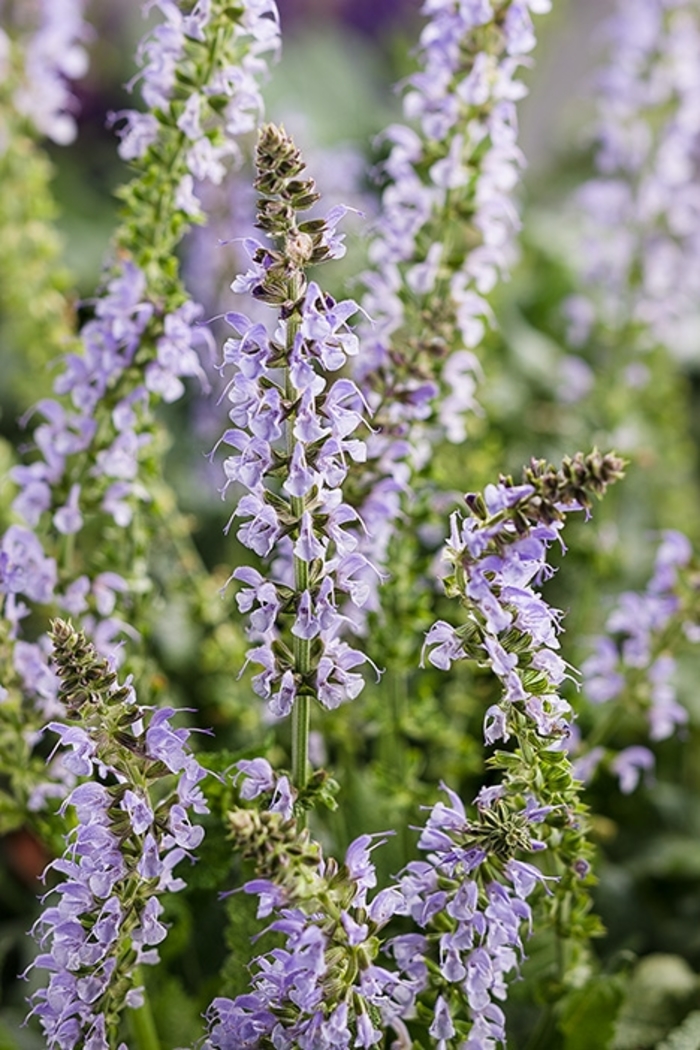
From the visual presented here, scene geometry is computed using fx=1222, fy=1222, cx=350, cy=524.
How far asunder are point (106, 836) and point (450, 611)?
0.42 meters

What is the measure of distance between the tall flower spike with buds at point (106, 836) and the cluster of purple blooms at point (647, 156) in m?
0.76

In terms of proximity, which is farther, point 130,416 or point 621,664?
point 621,664

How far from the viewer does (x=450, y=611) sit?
0.87 metres

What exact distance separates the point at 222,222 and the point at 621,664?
0.54 m

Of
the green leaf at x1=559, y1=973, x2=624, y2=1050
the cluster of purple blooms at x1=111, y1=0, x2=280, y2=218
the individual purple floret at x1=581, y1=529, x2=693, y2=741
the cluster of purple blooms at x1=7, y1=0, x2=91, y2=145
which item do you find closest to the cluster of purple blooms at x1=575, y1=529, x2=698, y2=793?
the individual purple floret at x1=581, y1=529, x2=693, y2=741

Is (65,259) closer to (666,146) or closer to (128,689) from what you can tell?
(666,146)

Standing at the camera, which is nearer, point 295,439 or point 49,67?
point 295,439

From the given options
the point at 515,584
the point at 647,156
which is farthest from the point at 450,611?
the point at 647,156

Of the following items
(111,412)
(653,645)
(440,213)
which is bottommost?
(653,645)

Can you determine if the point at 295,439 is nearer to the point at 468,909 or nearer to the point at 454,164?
the point at 468,909

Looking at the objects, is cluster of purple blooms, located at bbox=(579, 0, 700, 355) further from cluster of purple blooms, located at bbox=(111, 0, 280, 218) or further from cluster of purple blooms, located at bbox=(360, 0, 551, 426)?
cluster of purple blooms, located at bbox=(111, 0, 280, 218)

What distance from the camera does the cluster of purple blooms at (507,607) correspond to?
0.49m

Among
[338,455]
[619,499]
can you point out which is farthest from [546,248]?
[338,455]

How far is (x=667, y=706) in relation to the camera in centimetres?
79
